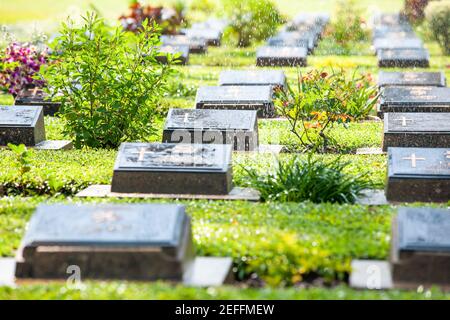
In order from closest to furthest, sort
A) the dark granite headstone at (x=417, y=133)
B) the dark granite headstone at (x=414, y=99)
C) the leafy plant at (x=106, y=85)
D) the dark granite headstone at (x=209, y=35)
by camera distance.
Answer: the leafy plant at (x=106, y=85)
the dark granite headstone at (x=417, y=133)
the dark granite headstone at (x=414, y=99)
the dark granite headstone at (x=209, y=35)

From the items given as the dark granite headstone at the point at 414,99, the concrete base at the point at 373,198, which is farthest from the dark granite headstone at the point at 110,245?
the dark granite headstone at the point at 414,99

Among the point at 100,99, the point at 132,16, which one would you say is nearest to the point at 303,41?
the point at 132,16

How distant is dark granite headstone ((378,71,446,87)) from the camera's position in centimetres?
1522

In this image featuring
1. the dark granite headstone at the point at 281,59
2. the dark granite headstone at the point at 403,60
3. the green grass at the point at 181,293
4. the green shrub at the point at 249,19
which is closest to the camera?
the green grass at the point at 181,293

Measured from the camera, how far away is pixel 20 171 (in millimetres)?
9641

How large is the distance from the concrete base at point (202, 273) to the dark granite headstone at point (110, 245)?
5 cm

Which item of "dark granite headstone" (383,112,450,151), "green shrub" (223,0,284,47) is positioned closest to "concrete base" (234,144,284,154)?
"dark granite headstone" (383,112,450,151)

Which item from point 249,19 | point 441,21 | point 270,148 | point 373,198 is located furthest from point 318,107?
point 249,19

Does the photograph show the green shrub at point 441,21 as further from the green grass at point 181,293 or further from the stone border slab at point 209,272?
the green grass at point 181,293

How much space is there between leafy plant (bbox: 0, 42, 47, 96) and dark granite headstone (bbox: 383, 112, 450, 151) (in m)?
5.42

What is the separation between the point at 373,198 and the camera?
29.4 ft

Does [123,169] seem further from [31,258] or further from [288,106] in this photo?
[288,106]

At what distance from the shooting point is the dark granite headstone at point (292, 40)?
20.6 meters

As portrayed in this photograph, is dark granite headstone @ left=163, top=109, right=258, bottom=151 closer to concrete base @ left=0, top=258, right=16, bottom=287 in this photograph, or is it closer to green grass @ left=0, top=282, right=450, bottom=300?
concrete base @ left=0, top=258, right=16, bottom=287
